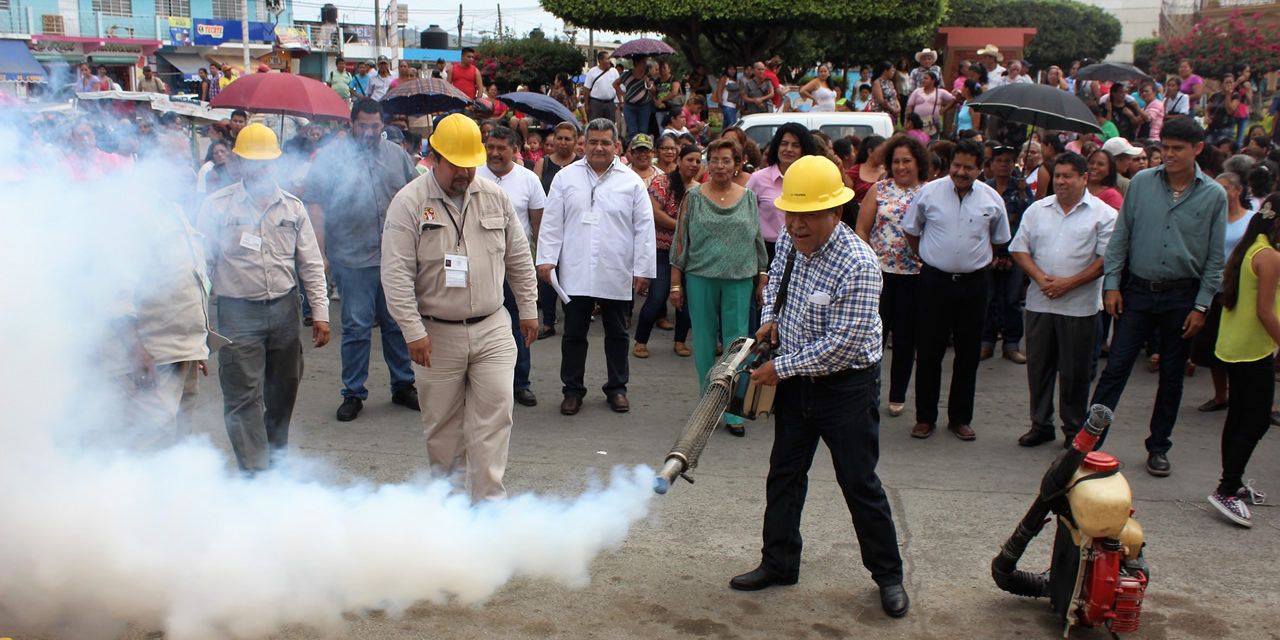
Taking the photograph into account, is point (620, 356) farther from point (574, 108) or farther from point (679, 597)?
point (574, 108)

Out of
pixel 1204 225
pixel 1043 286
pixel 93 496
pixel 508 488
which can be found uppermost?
pixel 1204 225

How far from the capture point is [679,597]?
430cm

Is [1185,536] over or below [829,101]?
below

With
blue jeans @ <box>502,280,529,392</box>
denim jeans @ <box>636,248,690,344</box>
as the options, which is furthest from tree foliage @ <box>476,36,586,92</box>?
blue jeans @ <box>502,280,529,392</box>

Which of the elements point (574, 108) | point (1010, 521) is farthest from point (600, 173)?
point (574, 108)

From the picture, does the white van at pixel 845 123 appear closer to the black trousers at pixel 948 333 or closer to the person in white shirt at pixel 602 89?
the person in white shirt at pixel 602 89

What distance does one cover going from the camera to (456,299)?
4.72m

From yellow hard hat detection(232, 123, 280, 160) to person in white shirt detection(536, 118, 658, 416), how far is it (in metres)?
2.16

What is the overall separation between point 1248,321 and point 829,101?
1079cm

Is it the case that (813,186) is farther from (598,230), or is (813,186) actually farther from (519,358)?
(519,358)

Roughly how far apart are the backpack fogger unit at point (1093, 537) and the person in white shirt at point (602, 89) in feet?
40.0

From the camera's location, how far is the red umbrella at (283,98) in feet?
25.0

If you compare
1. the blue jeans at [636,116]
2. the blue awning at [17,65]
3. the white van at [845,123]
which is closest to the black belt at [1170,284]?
the blue awning at [17,65]

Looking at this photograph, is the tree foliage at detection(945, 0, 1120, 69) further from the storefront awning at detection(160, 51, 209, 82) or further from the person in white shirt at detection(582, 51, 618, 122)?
the storefront awning at detection(160, 51, 209, 82)
